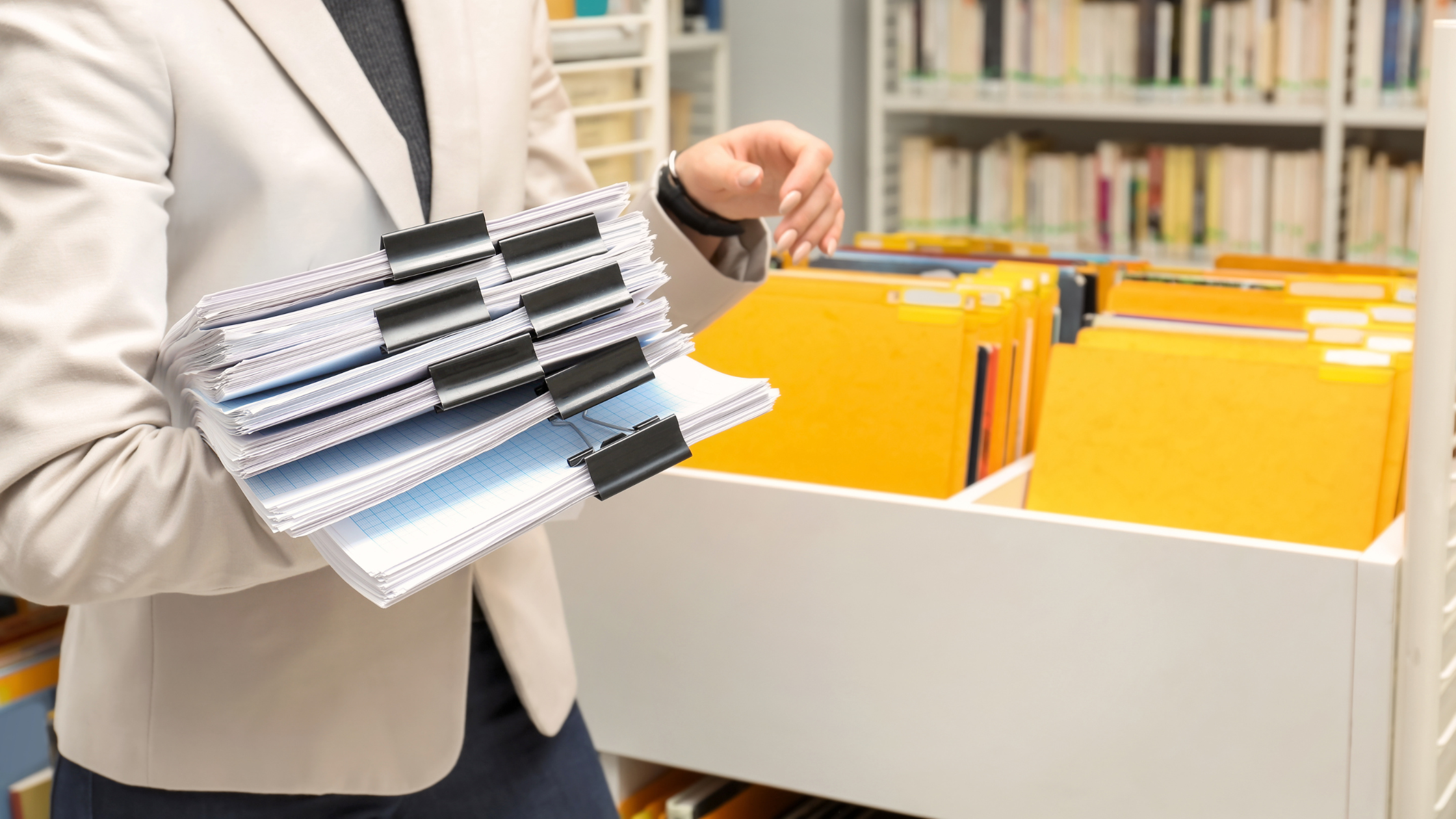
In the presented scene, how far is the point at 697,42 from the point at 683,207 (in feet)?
7.92

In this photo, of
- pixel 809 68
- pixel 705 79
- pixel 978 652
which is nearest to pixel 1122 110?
pixel 809 68

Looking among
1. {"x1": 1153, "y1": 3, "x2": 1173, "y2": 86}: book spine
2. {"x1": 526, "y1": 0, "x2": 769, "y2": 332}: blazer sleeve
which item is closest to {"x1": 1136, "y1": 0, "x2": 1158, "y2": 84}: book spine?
{"x1": 1153, "y1": 3, "x2": 1173, "y2": 86}: book spine

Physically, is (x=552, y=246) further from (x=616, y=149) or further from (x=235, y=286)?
(x=616, y=149)

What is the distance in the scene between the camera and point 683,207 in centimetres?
103

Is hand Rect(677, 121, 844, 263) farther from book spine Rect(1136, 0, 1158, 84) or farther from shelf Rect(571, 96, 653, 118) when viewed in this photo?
book spine Rect(1136, 0, 1158, 84)

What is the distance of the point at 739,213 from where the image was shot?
1.02 meters

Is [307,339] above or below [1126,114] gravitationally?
below

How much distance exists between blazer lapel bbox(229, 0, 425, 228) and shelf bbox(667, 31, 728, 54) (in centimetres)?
241

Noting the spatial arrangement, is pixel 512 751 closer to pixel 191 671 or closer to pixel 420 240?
pixel 191 671

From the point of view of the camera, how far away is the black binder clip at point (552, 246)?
761mm

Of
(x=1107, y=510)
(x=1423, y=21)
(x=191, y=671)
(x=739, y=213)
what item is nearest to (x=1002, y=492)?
(x=1107, y=510)

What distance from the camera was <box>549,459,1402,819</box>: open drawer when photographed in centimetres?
122

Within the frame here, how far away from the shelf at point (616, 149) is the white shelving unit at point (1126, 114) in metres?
1.41

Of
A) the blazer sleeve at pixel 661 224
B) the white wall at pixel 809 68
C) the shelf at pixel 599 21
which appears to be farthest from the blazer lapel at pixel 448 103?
the white wall at pixel 809 68
